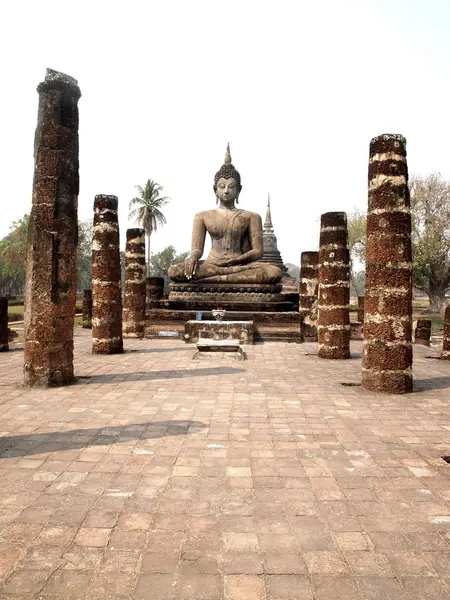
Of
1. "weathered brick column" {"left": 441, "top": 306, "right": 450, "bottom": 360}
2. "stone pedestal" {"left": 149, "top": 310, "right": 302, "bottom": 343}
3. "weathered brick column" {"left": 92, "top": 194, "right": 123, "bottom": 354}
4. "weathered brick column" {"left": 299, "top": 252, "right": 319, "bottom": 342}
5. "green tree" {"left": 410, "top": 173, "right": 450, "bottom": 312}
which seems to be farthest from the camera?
"green tree" {"left": 410, "top": 173, "right": 450, "bottom": 312}

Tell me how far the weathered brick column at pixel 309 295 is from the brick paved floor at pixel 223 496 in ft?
25.7

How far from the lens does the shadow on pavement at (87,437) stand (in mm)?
4348

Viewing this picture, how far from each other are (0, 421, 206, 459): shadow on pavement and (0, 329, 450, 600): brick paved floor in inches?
0.9

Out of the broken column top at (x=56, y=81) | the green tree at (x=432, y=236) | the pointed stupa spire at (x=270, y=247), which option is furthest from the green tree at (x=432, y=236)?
the broken column top at (x=56, y=81)

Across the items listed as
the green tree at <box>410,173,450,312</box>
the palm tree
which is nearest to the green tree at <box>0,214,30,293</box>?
the palm tree

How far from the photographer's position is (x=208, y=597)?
89.5 inches

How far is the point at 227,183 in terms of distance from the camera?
1764cm

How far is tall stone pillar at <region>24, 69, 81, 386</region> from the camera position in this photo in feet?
23.5

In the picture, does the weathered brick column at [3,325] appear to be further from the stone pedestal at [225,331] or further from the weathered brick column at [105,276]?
the stone pedestal at [225,331]

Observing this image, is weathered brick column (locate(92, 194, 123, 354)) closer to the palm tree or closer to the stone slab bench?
the stone slab bench

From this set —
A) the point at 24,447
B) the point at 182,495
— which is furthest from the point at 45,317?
the point at 182,495

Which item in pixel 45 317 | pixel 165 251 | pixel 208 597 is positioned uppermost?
pixel 165 251

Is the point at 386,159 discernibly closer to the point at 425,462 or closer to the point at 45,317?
the point at 425,462

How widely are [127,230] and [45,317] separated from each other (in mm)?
7969
